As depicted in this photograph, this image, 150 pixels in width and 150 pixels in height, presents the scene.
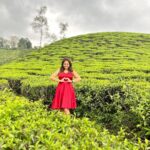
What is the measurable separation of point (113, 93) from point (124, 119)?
1.42 meters

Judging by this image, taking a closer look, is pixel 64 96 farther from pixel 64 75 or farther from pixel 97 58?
pixel 97 58

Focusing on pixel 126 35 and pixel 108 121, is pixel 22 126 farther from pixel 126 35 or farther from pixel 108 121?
pixel 126 35

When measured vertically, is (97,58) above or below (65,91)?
above

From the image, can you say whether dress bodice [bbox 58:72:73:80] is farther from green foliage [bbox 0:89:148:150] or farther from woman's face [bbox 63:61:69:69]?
green foliage [bbox 0:89:148:150]

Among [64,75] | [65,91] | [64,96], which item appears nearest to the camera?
[64,96]

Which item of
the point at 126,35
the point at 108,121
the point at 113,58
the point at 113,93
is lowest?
the point at 108,121

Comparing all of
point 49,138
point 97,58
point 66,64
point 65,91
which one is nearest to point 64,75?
point 66,64

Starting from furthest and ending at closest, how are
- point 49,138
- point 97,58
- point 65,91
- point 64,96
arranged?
A: point 97,58 < point 65,91 < point 64,96 < point 49,138

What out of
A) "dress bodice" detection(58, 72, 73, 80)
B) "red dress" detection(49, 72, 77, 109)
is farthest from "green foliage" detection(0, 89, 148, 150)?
"dress bodice" detection(58, 72, 73, 80)

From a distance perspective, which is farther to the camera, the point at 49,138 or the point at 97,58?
the point at 97,58

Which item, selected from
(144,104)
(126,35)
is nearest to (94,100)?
(144,104)

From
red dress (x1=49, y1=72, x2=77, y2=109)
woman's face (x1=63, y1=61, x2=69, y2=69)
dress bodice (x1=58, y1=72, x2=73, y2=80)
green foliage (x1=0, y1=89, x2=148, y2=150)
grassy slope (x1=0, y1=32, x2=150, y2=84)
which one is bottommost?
green foliage (x1=0, y1=89, x2=148, y2=150)

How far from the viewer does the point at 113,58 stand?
2562cm

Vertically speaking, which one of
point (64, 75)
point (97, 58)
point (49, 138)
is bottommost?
point (49, 138)
